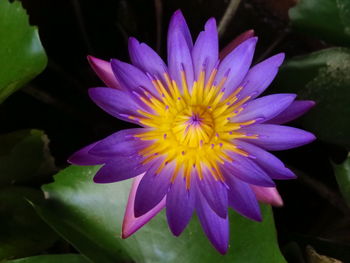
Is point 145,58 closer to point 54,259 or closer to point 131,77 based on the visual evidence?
point 131,77

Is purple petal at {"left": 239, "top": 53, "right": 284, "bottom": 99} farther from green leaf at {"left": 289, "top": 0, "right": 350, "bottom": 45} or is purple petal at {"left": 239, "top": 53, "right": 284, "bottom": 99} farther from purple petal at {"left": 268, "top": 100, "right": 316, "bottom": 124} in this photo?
green leaf at {"left": 289, "top": 0, "right": 350, "bottom": 45}

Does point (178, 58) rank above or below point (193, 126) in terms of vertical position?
above

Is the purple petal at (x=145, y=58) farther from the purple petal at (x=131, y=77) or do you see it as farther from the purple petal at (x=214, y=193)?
the purple petal at (x=214, y=193)

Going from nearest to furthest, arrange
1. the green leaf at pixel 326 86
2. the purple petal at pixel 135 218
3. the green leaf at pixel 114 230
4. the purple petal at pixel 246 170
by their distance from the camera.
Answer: the purple petal at pixel 246 170, the purple petal at pixel 135 218, the green leaf at pixel 114 230, the green leaf at pixel 326 86

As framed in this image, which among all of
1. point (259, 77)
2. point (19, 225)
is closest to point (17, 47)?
point (19, 225)

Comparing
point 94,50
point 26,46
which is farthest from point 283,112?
point 94,50

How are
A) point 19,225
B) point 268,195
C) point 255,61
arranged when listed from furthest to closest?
1. point 255,61
2. point 19,225
3. point 268,195

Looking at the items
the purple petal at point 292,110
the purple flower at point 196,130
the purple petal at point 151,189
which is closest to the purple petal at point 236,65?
the purple flower at point 196,130
